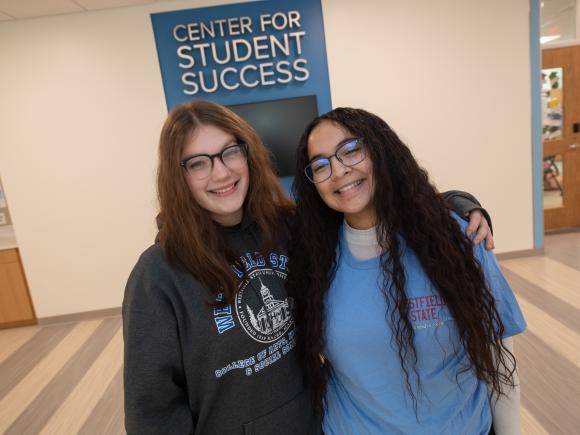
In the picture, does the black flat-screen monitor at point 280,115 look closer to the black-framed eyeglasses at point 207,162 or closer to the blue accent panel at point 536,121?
the blue accent panel at point 536,121

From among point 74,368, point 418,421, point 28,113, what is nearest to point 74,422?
point 74,368

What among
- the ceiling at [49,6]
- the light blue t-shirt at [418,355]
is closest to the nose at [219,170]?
the light blue t-shirt at [418,355]

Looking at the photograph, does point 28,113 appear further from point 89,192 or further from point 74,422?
point 74,422

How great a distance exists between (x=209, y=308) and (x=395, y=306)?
476 millimetres

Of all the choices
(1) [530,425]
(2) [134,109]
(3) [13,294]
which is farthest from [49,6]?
(1) [530,425]

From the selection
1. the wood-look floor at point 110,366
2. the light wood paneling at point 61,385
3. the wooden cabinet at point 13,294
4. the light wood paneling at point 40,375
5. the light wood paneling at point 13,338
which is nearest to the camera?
the wood-look floor at point 110,366

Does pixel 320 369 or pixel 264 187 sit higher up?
pixel 264 187

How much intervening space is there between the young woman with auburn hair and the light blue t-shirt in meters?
0.18

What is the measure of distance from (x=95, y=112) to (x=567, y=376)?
167 inches

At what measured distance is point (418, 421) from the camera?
36.0 inches

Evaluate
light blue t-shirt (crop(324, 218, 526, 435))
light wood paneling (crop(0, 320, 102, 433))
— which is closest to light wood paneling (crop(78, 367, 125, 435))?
light wood paneling (crop(0, 320, 102, 433))

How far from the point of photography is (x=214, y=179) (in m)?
1.00

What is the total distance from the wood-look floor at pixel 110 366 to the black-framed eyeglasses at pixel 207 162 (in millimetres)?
1908

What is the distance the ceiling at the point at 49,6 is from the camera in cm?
302
